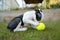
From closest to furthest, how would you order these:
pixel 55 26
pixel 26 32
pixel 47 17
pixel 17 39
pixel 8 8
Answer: pixel 17 39
pixel 26 32
pixel 55 26
pixel 47 17
pixel 8 8

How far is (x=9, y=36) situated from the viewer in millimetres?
5078

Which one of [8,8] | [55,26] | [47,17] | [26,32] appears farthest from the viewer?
[8,8]

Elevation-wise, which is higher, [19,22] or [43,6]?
[19,22]

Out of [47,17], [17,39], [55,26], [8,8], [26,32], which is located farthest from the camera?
[8,8]

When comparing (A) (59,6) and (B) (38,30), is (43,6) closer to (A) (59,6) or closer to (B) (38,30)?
(A) (59,6)

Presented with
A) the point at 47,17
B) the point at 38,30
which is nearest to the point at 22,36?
the point at 38,30

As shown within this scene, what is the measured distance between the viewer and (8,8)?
31.1 feet

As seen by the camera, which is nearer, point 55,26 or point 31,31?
point 31,31

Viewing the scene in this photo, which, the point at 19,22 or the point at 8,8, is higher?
the point at 19,22

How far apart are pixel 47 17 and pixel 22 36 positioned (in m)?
2.72

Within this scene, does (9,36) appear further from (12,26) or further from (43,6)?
(43,6)

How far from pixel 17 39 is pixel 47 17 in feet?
9.59

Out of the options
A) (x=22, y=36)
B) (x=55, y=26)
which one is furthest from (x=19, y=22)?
(x=55, y=26)

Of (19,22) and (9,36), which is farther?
(19,22)
